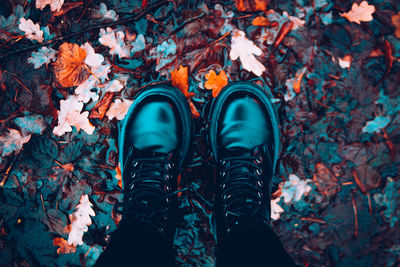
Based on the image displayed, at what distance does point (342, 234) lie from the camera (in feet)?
4.43

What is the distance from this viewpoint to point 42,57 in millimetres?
1496

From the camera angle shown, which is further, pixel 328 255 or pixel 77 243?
pixel 77 243

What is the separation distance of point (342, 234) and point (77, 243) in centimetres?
161

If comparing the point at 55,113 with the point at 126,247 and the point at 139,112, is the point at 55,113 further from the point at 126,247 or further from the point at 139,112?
the point at 126,247

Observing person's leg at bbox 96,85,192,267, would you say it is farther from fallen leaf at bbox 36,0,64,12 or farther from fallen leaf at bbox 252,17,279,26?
fallen leaf at bbox 36,0,64,12

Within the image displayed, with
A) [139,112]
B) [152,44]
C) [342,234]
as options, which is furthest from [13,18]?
[342,234]

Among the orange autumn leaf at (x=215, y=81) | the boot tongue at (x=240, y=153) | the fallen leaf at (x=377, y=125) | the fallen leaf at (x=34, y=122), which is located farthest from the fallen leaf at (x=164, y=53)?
the fallen leaf at (x=377, y=125)

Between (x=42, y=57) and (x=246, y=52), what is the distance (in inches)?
51.3

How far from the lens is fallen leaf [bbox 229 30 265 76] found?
Answer: 1.39 meters

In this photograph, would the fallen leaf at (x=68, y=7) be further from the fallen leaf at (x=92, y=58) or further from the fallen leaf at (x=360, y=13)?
the fallen leaf at (x=360, y=13)

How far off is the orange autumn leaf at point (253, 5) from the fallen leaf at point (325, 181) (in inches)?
39.2

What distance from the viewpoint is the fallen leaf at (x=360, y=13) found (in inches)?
53.3

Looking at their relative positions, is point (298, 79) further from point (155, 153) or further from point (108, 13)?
point (108, 13)

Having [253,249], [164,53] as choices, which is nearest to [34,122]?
[164,53]
